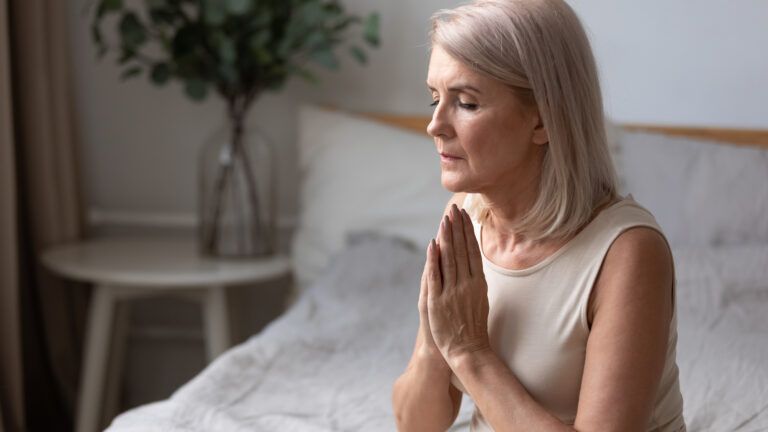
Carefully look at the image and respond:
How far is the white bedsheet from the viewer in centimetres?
146

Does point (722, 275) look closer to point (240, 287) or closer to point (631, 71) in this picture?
point (631, 71)

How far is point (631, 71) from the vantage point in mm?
2195

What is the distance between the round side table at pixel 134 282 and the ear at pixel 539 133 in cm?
134

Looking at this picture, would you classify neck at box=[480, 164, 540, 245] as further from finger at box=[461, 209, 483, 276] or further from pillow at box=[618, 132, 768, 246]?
pillow at box=[618, 132, 768, 246]

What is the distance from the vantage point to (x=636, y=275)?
1.03 m

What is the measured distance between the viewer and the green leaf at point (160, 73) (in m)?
2.44

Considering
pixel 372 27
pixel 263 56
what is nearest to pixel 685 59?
pixel 372 27

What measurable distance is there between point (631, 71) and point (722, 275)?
1.98 ft

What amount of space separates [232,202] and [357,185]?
32 centimetres

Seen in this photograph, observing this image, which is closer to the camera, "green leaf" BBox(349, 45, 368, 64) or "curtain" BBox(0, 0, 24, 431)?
"curtain" BBox(0, 0, 24, 431)

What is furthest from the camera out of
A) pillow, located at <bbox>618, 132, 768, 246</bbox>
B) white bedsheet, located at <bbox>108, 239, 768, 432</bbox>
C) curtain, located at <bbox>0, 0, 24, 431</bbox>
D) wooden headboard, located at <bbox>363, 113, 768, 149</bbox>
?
curtain, located at <bbox>0, 0, 24, 431</bbox>

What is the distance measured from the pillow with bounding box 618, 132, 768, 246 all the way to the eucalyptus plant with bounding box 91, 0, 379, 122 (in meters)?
0.73

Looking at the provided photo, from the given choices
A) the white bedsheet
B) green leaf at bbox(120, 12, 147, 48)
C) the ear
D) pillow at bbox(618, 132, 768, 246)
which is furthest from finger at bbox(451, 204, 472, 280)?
green leaf at bbox(120, 12, 147, 48)

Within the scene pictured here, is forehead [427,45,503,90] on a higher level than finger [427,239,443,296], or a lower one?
Result: higher
